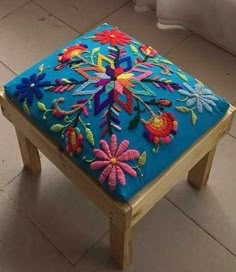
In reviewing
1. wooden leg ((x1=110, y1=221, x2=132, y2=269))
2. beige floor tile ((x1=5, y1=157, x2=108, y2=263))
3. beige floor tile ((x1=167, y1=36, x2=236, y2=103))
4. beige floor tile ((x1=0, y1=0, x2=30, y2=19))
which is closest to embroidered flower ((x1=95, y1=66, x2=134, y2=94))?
wooden leg ((x1=110, y1=221, x2=132, y2=269))

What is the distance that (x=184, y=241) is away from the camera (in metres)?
1.29

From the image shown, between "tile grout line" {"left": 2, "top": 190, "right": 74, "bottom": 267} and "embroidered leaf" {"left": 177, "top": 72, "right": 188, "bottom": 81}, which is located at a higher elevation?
"embroidered leaf" {"left": 177, "top": 72, "right": 188, "bottom": 81}

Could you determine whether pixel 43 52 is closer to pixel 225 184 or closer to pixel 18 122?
pixel 18 122

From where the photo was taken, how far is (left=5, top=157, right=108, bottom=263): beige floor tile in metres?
1.29

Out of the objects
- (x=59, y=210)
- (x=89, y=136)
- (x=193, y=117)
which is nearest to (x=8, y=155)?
(x=59, y=210)

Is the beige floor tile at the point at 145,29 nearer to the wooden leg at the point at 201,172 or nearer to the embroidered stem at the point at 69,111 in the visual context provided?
the wooden leg at the point at 201,172

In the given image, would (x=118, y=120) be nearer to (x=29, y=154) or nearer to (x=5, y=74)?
(x=29, y=154)

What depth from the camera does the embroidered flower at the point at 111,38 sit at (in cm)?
120

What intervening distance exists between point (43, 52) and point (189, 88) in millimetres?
769

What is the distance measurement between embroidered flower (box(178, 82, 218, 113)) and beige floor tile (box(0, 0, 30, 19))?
39.7 inches

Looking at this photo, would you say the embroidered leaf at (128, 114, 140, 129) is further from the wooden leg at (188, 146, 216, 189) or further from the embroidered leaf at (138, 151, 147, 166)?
the wooden leg at (188, 146, 216, 189)

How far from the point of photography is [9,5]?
192 cm

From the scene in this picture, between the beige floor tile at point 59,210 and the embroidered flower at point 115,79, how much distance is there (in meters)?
0.39

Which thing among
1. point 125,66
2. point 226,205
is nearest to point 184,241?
point 226,205
